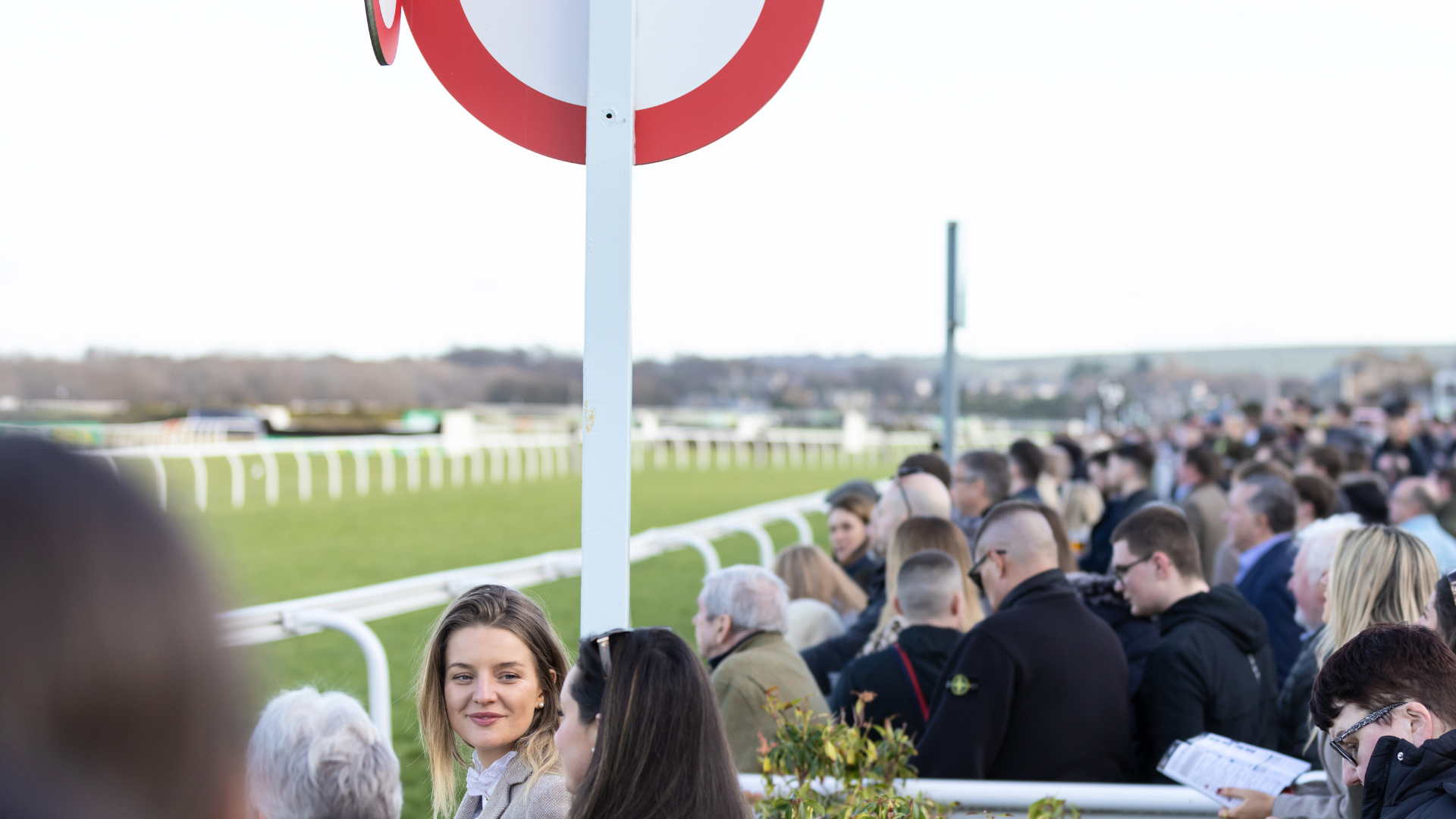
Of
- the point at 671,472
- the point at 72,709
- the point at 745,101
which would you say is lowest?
the point at 671,472

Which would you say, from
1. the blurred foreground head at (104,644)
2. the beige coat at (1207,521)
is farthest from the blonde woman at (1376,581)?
the beige coat at (1207,521)

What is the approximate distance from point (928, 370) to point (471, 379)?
26778 millimetres

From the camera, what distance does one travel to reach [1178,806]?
2477mm

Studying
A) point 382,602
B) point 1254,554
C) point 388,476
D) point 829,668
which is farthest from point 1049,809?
point 388,476

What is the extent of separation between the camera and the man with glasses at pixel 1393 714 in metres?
1.65

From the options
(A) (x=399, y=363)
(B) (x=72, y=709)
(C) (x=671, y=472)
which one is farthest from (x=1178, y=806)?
(A) (x=399, y=363)

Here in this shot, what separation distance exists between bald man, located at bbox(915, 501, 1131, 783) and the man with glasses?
3.80ft

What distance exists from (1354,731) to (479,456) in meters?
25.8

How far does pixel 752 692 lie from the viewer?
3.06m

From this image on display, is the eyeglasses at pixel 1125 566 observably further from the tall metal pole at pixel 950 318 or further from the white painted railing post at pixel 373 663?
the white painted railing post at pixel 373 663

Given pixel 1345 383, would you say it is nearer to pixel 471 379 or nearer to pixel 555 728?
pixel 471 379

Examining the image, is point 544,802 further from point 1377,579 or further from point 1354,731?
point 1377,579

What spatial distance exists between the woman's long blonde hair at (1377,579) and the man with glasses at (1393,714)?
1090 millimetres

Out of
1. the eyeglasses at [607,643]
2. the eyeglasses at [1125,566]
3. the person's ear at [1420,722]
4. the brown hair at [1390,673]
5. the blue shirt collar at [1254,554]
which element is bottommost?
the blue shirt collar at [1254,554]
